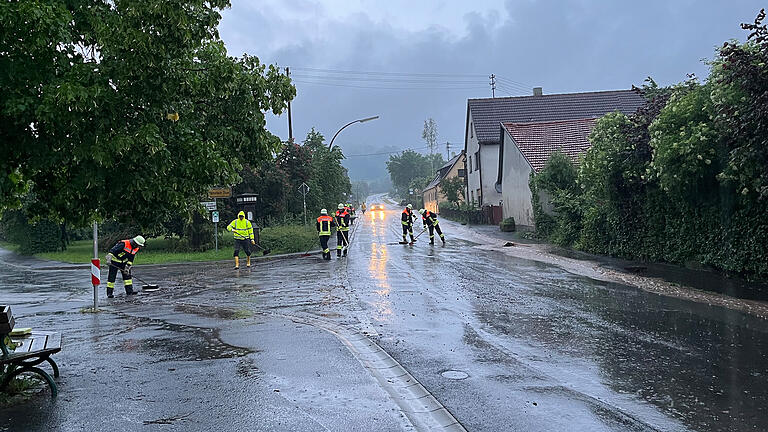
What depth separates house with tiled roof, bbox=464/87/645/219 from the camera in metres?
45.2

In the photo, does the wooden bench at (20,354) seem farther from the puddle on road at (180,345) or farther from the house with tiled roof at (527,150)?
the house with tiled roof at (527,150)

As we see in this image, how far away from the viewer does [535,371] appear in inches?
257

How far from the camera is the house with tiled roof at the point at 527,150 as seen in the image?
31.3 meters

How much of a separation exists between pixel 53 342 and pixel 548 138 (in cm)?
2984

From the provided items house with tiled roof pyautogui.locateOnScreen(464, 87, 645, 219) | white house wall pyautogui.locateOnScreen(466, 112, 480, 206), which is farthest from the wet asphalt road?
white house wall pyautogui.locateOnScreen(466, 112, 480, 206)

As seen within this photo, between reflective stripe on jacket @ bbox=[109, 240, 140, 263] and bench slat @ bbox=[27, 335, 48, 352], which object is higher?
reflective stripe on jacket @ bbox=[109, 240, 140, 263]

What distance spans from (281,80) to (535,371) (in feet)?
15.7

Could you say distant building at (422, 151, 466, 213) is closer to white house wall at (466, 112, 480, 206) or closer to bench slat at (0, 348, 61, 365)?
white house wall at (466, 112, 480, 206)

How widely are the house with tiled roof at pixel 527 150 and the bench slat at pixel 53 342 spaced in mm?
25155

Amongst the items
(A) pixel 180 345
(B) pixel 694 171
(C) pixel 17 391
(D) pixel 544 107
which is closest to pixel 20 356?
(C) pixel 17 391

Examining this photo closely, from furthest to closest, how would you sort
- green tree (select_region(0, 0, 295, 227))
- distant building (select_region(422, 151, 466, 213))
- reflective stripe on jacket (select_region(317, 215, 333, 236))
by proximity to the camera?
distant building (select_region(422, 151, 466, 213)) → reflective stripe on jacket (select_region(317, 215, 333, 236)) → green tree (select_region(0, 0, 295, 227))

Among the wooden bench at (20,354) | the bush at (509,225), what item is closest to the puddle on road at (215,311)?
the wooden bench at (20,354)

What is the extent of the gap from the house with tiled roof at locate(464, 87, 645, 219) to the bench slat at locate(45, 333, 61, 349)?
3918cm

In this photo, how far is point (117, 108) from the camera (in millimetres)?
6188
